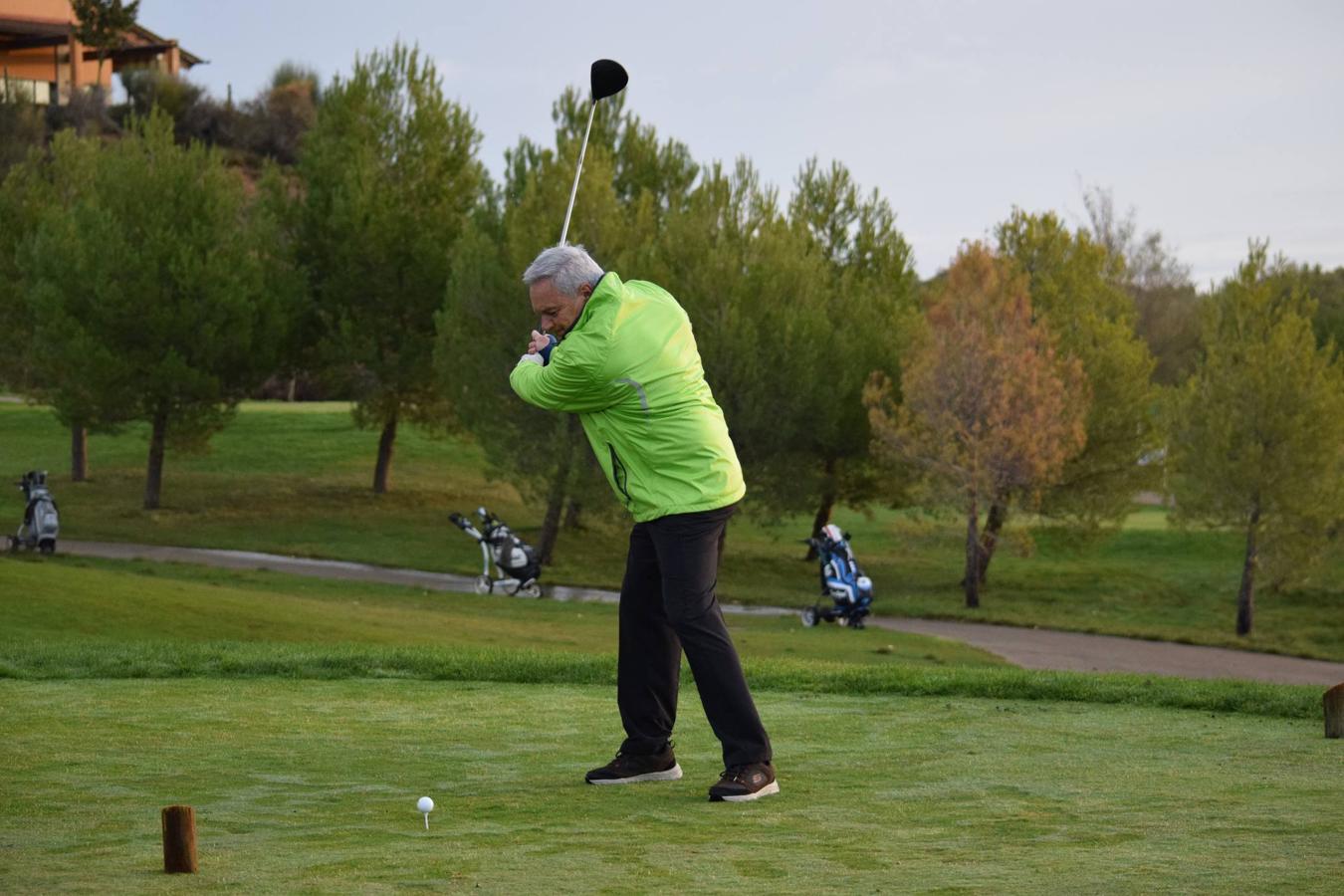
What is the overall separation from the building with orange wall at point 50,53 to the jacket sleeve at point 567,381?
94.8 meters

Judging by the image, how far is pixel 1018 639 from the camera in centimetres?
2844

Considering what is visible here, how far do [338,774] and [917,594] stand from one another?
32177 millimetres

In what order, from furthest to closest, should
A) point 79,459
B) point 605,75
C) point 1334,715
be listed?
point 79,459 → point 605,75 → point 1334,715

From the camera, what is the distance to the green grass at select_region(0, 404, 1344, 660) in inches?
1388

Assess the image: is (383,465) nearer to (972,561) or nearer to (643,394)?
(972,561)

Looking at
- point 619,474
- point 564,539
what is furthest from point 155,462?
point 619,474

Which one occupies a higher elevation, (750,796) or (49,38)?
(49,38)

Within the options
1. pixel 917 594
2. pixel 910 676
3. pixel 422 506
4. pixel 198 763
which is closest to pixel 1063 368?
pixel 917 594

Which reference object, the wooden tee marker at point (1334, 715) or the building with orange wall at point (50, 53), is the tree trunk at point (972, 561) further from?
the building with orange wall at point (50, 53)

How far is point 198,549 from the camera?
128ft

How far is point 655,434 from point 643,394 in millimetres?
177

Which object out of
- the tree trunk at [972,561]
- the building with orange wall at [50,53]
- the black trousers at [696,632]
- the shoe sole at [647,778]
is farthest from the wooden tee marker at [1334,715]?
the building with orange wall at [50,53]

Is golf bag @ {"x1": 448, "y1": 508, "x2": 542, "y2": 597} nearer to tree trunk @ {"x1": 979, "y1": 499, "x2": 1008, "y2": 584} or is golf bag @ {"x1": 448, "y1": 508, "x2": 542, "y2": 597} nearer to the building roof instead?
tree trunk @ {"x1": 979, "y1": 499, "x2": 1008, "y2": 584}

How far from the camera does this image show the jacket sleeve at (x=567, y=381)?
21.1 ft
